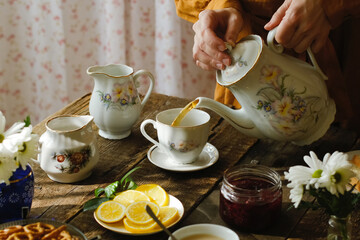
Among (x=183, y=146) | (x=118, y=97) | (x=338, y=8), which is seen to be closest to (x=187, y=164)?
(x=183, y=146)

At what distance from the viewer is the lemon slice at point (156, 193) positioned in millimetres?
1125

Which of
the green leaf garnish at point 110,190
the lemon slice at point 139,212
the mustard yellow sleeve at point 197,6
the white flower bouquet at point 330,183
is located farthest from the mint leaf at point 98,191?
the mustard yellow sleeve at point 197,6

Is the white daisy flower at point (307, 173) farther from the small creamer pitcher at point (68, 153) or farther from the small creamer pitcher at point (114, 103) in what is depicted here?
the small creamer pitcher at point (114, 103)

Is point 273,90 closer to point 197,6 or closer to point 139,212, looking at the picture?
point 139,212

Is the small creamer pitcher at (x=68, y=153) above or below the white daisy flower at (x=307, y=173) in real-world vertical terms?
below

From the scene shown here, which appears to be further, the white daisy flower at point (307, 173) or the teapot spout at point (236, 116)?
the teapot spout at point (236, 116)

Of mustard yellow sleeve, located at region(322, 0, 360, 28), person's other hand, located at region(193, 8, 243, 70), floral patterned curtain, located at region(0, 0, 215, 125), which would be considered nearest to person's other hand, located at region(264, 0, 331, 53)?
mustard yellow sleeve, located at region(322, 0, 360, 28)

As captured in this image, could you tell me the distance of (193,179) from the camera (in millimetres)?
1256

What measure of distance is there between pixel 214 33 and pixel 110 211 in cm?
56

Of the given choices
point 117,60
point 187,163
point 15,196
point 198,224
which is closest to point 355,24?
point 187,163

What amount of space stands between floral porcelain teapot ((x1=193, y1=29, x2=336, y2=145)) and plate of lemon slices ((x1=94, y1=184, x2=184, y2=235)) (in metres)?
0.28

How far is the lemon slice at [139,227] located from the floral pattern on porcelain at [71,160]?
230 mm

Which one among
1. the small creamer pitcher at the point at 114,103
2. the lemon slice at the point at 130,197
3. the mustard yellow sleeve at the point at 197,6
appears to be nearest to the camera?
the lemon slice at the point at 130,197

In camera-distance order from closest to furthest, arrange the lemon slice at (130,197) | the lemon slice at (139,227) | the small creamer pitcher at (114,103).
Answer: the lemon slice at (139,227)
the lemon slice at (130,197)
the small creamer pitcher at (114,103)
